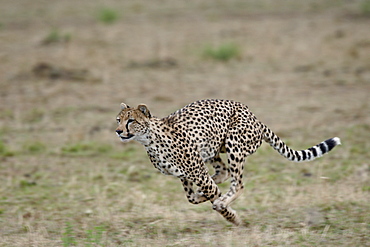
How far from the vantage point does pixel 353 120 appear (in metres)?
9.49

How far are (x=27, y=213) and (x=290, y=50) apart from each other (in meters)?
9.67

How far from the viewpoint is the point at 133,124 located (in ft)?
16.9

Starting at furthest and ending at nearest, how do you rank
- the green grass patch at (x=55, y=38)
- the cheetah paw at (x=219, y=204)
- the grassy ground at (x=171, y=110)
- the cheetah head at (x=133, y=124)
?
the green grass patch at (x=55, y=38) < the grassy ground at (x=171, y=110) < the cheetah paw at (x=219, y=204) < the cheetah head at (x=133, y=124)

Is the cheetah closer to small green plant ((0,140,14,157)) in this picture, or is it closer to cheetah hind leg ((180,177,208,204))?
cheetah hind leg ((180,177,208,204))

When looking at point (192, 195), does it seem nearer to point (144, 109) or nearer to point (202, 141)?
point (202, 141)

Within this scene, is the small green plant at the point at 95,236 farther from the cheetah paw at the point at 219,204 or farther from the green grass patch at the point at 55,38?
the green grass patch at the point at 55,38

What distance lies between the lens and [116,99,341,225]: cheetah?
5.25 meters

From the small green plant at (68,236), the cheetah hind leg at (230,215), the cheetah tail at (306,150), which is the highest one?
the cheetah tail at (306,150)

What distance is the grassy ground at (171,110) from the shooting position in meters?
5.69

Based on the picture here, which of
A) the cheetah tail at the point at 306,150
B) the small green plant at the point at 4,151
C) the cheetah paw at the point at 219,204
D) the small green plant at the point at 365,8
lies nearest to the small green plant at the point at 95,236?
the cheetah paw at the point at 219,204

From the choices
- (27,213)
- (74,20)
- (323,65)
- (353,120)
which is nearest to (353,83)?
(323,65)

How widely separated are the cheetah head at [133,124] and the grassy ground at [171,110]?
884 millimetres

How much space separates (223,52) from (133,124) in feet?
29.5

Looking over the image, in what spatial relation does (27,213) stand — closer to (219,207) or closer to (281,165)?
(219,207)
